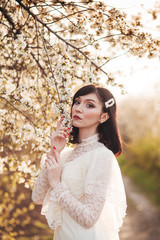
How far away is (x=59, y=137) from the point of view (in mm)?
2215

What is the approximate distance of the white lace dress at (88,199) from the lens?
1.95 metres

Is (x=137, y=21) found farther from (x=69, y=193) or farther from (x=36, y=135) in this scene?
(x=69, y=193)

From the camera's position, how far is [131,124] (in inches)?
1016

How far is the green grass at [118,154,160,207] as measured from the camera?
9.37m

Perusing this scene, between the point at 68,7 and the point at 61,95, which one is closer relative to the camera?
the point at 61,95

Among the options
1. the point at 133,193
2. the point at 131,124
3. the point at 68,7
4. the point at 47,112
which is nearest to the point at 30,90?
the point at 47,112

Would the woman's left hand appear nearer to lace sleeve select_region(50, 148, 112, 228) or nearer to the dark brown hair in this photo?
lace sleeve select_region(50, 148, 112, 228)

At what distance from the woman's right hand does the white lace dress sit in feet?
0.47

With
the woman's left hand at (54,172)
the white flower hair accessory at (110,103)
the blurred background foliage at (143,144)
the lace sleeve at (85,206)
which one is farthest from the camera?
the blurred background foliage at (143,144)

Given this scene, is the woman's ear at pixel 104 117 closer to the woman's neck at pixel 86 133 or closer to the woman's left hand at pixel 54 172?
the woman's neck at pixel 86 133

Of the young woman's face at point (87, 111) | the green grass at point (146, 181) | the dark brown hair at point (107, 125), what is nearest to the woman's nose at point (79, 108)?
the young woman's face at point (87, 111)

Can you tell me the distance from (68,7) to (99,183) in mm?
1377

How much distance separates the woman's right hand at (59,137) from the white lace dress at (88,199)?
0.14 metres

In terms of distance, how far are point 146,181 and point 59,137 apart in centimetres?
982
